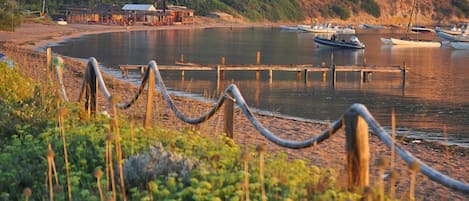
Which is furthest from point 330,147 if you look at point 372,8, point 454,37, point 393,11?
point 393,11

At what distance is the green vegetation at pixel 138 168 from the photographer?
243 inches

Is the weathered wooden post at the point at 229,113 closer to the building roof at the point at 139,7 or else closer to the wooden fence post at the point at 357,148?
the wooden fence post at the point at 357,148

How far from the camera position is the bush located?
158 metres

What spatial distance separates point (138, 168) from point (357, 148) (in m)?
2.08

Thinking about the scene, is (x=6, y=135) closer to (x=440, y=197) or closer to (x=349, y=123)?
(x=349, y=123)

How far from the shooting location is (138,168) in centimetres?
709

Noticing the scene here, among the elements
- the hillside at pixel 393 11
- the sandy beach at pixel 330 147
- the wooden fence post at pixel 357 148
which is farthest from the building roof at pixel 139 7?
the wooden fence post at pixel 357 148

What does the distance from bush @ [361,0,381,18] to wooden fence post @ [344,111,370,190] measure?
506 ft

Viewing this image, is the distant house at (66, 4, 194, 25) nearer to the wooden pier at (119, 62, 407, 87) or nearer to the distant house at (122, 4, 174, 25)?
the distant house at (122, 4, 174, 25)

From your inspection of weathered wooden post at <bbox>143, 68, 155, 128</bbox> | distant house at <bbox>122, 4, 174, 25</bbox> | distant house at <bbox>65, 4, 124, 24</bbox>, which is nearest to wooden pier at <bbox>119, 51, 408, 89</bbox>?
weathered wooden post at <bbox>143, 68, 155, 128</bbox>

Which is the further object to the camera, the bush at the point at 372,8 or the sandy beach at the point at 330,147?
the bush at the point at 372,8

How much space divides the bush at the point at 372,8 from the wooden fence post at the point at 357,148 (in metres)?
154

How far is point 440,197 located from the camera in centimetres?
A: 1191

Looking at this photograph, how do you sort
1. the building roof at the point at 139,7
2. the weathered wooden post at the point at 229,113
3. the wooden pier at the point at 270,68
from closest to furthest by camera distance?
1. the weathered wooden post at the point at 229,113
2. the wooden pier at the point at 270,68
3. the building roof at the point at 139,7
